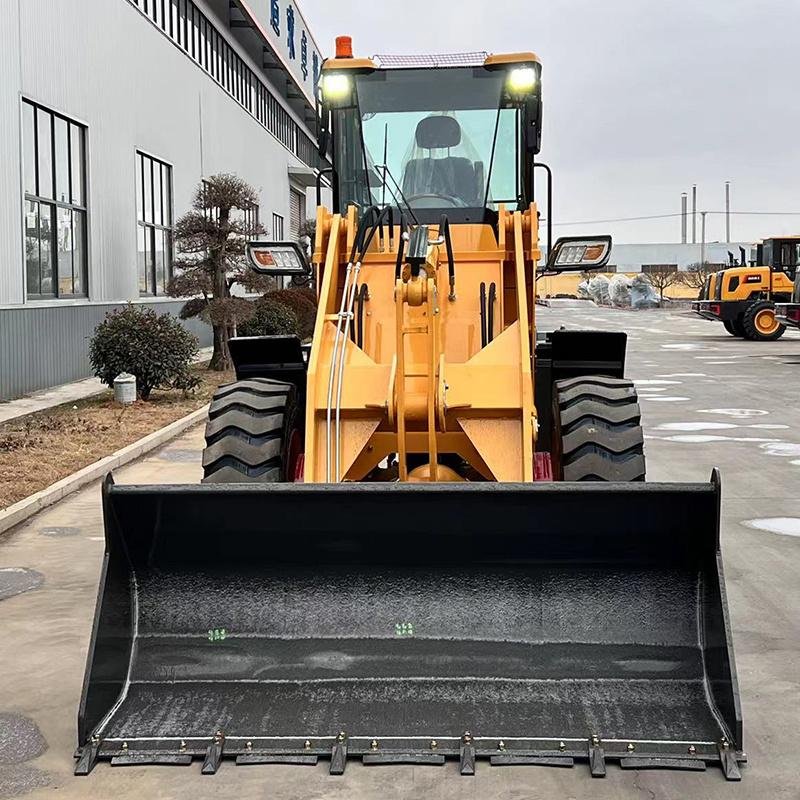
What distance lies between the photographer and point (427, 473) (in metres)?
5.86

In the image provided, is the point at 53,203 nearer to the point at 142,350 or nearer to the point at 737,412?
the point at 142,350

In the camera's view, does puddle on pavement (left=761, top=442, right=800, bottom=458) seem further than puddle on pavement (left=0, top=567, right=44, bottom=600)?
Yes

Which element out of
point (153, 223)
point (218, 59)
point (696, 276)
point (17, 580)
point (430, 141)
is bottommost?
point (17, 580)

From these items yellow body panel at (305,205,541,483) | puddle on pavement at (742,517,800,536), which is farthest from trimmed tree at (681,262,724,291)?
yellow body panel at (305,205,541,483)

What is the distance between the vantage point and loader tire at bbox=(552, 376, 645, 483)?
5.79 m

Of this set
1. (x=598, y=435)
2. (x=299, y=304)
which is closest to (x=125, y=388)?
(x=598, y=435)

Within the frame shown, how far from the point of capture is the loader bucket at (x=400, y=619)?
4.35 metres

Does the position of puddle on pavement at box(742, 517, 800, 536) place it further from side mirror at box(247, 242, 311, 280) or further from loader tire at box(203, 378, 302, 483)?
side mirror at box(247, 242, 311, 280)

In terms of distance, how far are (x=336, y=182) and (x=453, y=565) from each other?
327cm

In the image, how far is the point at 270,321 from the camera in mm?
23906

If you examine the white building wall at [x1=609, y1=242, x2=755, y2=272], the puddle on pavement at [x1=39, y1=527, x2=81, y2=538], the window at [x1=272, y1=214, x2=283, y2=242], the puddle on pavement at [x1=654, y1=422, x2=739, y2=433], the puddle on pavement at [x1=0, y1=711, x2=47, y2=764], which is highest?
the white building wall at [x1=609, y1=242, x2=755, y2=272]

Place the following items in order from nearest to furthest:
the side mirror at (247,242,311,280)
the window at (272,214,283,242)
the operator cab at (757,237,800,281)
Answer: the side mirror at (247,242,311,280)
the operator cab at (757,237,800,281)
the window at (272,214,283,242)

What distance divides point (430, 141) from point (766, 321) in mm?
28865

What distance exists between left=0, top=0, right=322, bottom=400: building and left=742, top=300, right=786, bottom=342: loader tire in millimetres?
15911
